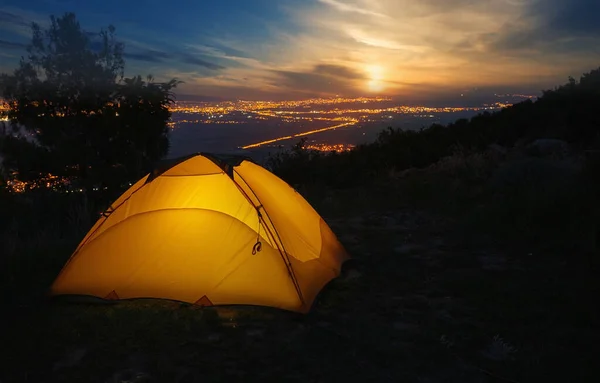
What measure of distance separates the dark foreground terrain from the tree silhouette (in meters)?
11.3

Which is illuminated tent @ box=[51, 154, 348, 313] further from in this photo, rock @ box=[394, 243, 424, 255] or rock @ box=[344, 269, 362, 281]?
rock @ box=[394, 243, 424, 255]

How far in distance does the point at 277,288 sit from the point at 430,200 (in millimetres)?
5795

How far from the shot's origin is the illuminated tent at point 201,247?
5043mm

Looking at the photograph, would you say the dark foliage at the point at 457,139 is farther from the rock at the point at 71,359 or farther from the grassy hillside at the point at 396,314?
the rock at the point at 71,359

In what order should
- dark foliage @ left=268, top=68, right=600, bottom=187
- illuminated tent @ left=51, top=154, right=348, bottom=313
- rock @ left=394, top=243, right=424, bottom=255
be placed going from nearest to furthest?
illuminated tent @ left=51, top=154, right=348, bottom=313 → rock @ left=394, top=243, right=424, bottom=255 → dark foliage @ left=268, top=68, right=600, bottom=187

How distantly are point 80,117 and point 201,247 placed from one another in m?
14.6

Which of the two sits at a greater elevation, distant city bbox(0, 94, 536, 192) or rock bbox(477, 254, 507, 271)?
distant city bbox(0, 94, 536, 192)

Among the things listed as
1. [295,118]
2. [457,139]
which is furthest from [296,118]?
[457,139]

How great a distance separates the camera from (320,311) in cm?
491

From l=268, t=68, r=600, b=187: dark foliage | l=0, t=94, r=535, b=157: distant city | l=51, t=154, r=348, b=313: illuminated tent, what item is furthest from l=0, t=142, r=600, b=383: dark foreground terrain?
l=0, t=94, r=535, b=157: distant city

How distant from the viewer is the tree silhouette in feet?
56.3

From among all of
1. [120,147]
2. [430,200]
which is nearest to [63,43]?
[120,147]

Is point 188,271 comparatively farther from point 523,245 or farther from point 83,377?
point 523,245

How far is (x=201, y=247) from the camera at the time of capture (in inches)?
207
